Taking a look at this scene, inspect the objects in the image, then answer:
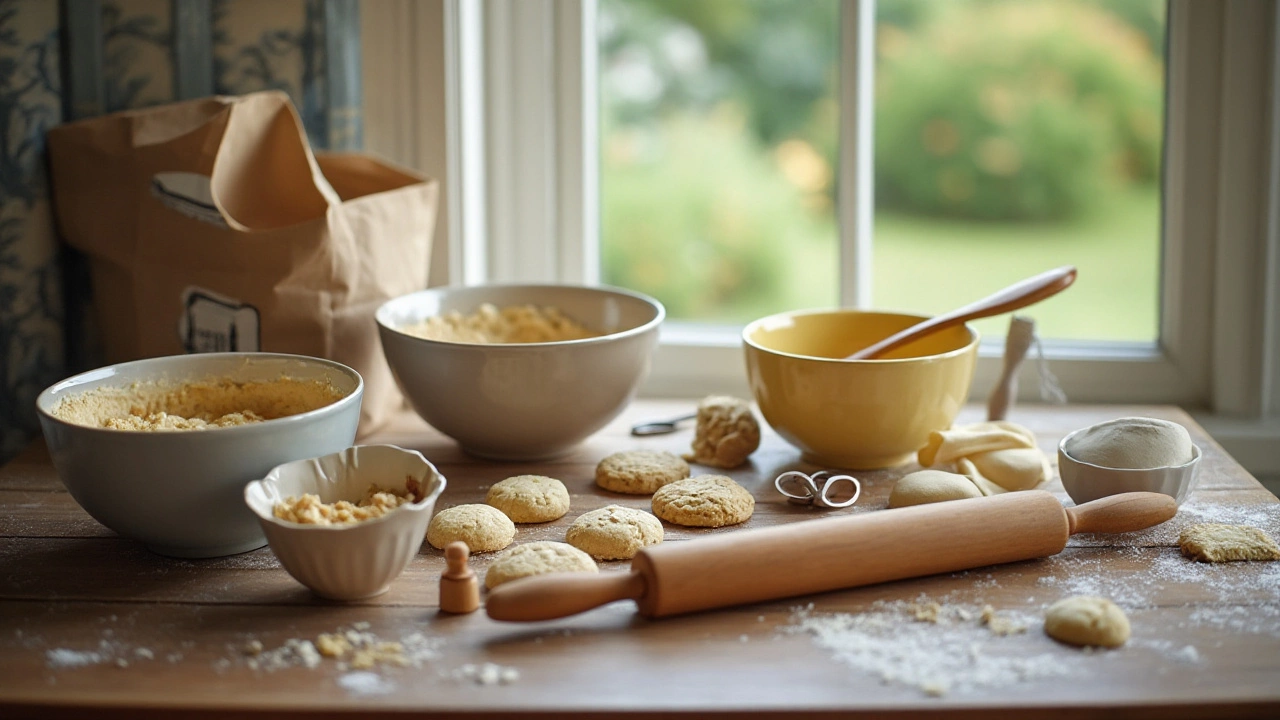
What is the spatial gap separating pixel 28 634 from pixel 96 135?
619 mm

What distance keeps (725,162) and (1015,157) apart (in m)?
1.34

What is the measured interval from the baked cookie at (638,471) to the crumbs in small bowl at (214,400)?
0.90 ft

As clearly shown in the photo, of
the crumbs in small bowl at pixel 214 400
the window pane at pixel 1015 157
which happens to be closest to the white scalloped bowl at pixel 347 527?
the crumbs in small bowl at pixel 214 400

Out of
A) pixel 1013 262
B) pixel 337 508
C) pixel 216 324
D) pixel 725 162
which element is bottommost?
pixel 1013 262

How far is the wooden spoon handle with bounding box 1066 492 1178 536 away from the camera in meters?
0.92

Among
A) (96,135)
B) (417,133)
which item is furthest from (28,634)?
(417,133)

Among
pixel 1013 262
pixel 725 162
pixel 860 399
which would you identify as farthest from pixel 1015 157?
pixel 860 399

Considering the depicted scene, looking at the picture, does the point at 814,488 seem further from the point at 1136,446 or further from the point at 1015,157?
the point at 1015,157

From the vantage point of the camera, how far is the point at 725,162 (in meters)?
4.49

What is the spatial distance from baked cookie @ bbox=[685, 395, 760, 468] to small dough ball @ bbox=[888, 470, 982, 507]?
18 cm

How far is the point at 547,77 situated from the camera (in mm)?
1444

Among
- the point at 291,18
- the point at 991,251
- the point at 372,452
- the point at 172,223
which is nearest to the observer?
the point at 372,452

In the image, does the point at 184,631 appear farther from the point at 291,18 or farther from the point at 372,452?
the point at 291,18

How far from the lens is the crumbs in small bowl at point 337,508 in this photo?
2.68 feet
